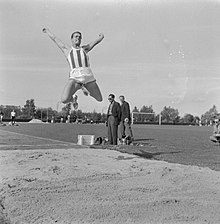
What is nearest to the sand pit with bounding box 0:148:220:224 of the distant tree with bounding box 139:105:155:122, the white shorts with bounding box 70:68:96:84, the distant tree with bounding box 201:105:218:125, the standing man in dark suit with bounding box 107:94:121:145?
the white shorts with bounding box 70:68:96:84

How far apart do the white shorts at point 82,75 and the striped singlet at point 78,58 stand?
0.10m

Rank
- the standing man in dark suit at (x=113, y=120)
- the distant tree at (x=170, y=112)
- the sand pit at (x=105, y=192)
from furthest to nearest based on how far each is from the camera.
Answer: the standing man in dark suit at (x=113, y=120), the distant tree at (x=170, y=112), the sand pit at (x=105, y=192)

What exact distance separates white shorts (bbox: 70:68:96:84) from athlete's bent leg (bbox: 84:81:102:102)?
0.17 feet

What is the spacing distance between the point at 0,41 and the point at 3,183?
1.62 meters

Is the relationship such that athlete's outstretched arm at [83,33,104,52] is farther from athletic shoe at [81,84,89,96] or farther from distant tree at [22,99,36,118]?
distant tree at [22,99,36,118]

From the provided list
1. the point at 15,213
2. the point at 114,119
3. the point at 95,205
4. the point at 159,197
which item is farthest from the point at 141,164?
the point at 114,119

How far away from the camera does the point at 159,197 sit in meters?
3.43

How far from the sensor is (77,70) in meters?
4.76

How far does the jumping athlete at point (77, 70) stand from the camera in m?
4.64

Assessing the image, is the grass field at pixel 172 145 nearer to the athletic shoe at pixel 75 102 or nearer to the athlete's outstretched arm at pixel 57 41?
the athletic shoe at pixel 75 102

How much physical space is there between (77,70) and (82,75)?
127 millimetres

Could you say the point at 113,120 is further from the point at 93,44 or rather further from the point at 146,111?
the point at 93,44

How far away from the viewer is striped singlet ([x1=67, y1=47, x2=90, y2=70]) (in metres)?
4.86

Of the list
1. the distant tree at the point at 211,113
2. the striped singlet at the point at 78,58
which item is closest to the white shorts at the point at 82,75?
the striped singlet at the point at 78,58
